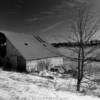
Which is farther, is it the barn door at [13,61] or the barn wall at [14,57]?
the barn door at [13,61]

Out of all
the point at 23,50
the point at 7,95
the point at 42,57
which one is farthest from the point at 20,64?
the point at 7,95

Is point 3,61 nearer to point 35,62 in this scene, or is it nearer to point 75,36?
point 35,62

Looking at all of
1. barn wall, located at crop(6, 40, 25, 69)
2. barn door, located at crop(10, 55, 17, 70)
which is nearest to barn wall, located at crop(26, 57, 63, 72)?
barn wall, located at crop(6, 40, 25, 69)

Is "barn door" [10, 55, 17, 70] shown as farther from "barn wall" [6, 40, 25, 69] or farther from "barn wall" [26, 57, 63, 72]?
"barn wall" [26, 57, 63, 72]

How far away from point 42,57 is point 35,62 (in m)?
1.67

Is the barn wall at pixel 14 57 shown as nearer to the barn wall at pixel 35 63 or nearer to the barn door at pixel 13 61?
the barn door at pixel 13 61

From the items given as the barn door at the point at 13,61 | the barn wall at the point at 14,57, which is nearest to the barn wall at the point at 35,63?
the barn wall at the point at 14,57

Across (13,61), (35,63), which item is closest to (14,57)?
(13,61)

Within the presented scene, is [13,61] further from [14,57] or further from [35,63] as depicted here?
[35,63]

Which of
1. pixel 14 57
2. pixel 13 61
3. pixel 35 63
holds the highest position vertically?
pixel 14 57

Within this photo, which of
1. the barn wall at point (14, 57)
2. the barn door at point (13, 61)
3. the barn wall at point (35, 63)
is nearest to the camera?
the barn wall at point (35, 63)

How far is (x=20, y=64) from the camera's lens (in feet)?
51.5

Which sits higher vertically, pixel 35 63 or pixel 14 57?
pixel 14 57

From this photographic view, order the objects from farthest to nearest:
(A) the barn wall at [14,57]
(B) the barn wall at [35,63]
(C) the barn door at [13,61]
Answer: (C) the barn door at [13,61]
(A) the barn wall at [14,57]
(B) the barn wall at [35,63]
